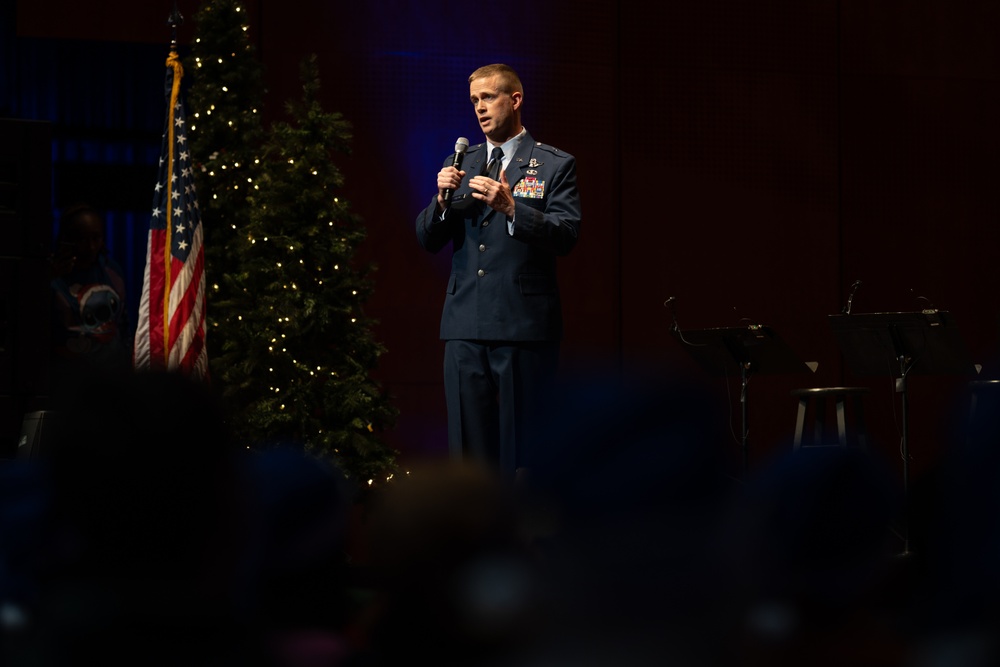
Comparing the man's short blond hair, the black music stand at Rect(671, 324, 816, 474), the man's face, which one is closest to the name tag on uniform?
the man's face

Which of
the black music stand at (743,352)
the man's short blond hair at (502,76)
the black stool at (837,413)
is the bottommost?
the black stool at (837,413)

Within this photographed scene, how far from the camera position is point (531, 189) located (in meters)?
3.96

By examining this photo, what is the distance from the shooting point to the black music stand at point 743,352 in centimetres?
499

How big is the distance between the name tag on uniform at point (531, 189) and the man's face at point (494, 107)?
19 centimetres

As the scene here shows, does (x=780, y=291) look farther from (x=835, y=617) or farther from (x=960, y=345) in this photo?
(x=835, y=617)

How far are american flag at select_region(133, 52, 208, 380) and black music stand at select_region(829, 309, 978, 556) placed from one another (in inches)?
98.8

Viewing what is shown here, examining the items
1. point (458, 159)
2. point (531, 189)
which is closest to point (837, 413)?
point (531, 189)

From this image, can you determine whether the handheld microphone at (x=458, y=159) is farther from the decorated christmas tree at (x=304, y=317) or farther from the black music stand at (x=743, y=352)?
the black music stand at (x=743, y=352)

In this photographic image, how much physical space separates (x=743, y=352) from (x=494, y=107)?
1.74 m

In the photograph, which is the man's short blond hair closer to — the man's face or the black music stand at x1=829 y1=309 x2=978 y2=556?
the man's face

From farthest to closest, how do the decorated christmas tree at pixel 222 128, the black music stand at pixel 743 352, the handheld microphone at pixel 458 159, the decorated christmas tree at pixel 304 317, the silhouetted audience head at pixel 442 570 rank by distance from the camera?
the decorated christmas tree at pixel 222 128, the black music stand at pixel 743 352, the decorated christmas tree at pixel 304 317, the handheld microphone at pixel 458 159, the silhouetted audience head at pixel 442 570

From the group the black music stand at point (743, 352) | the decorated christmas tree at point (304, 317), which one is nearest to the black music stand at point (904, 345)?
the black music stand at point (743, 352)

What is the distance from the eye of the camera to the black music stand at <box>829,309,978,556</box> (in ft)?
15.3

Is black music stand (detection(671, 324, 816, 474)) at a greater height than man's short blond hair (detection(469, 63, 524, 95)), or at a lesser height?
lesser
